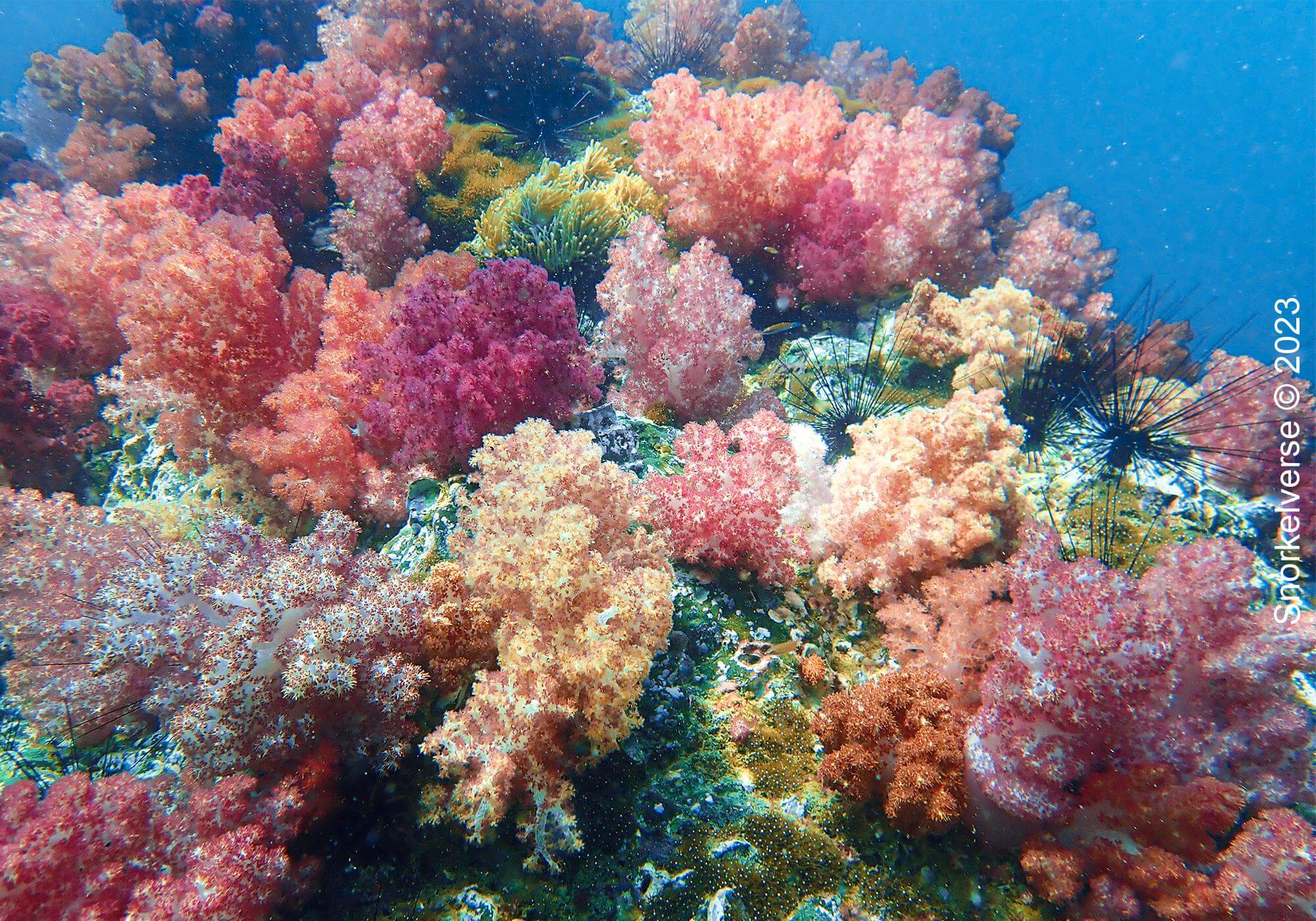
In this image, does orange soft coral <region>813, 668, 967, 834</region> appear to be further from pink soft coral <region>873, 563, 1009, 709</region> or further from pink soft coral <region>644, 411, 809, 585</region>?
pink soft coral <region>644, 411, 809, 585</region>

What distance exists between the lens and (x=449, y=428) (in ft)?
12.4

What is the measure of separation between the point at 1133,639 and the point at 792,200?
490 cm

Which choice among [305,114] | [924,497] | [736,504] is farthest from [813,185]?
[305,114]

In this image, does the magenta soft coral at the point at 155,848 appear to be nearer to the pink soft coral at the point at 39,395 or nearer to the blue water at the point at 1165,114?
the pink soft coral at the point at 39,395

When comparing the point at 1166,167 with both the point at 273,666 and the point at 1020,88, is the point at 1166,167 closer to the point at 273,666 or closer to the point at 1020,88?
the point at 1020,88

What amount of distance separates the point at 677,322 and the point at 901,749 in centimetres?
326

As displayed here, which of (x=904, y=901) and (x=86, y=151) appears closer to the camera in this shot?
(x=904, y=901)

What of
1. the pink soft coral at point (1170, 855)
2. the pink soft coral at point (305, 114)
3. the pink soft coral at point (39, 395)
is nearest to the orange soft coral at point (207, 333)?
the pink soft coral at point (39, 395)

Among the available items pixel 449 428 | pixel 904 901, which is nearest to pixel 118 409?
pixel 449 428

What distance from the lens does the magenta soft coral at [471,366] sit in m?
3.75

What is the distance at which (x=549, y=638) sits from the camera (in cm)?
261

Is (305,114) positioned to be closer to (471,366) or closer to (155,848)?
(471,366)

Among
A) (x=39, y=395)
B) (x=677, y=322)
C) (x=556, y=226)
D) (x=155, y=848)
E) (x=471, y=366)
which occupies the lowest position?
(x=155, y=848)

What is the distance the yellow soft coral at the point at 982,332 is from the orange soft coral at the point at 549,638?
3799 millimetres
